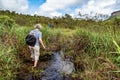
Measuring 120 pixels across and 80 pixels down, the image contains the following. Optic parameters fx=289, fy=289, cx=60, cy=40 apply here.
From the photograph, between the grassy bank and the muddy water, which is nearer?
the grassy bank

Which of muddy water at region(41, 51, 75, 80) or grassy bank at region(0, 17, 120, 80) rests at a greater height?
grassy bank at region(0, 17, 120, 80)

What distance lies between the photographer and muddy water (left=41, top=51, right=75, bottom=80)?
9.84 metres

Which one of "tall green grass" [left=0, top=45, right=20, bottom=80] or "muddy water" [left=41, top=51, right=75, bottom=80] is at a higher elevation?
"tall green grass" [left=0, top=45, right=20, bottom=80]

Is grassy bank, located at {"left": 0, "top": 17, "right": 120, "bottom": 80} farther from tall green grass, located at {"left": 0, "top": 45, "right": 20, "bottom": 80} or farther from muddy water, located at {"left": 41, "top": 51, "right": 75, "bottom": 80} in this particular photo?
muddy water, located at {"left": 41, "top": 51, "right": 75, "bottom": 80}

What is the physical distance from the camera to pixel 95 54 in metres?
10.5

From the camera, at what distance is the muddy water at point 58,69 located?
9.84m

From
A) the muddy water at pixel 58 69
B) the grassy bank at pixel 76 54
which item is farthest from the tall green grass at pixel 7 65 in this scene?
the muddy water at pixel 58 69

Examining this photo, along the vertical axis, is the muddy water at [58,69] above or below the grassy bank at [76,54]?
below

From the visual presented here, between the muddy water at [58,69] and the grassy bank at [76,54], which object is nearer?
the grassy bank at [76,54]

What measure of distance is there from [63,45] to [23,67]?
391 centimetres

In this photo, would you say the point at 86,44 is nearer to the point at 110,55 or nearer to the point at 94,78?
the point at 110,55

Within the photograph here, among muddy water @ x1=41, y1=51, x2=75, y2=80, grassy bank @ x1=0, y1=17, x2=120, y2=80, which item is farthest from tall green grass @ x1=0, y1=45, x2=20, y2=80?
muddy water @ x1=41, y1=51, x2=75, y2=80

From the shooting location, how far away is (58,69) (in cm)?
1079

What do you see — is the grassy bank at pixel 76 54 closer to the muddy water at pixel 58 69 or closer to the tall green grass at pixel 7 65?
the tall green grass at pixel 7 65
